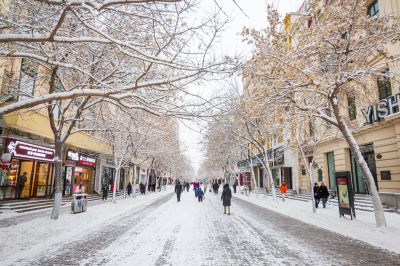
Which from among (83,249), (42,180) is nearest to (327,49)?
(83,249)

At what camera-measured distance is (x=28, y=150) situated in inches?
638

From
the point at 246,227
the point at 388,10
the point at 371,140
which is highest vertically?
the point at 388,10

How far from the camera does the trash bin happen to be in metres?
13.7

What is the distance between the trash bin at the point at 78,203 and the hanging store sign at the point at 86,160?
35.3 ft

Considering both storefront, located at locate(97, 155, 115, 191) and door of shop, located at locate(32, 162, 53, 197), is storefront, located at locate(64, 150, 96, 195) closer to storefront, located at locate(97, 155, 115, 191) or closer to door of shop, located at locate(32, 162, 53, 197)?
storefront, located at locate(97, 155, 115, 191)

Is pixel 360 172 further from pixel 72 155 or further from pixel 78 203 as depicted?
Result: pixel 72 155

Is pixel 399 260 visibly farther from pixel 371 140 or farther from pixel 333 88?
pixel 371 140

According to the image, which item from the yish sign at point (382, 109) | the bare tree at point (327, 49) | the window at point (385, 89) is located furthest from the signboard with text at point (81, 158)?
the window at point (385, 89)

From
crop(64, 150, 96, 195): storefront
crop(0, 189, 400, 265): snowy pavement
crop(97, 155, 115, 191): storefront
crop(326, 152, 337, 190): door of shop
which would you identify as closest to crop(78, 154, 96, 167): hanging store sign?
crop(64, 150, 96, 195): storefront

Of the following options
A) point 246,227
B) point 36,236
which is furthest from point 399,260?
point 36,236

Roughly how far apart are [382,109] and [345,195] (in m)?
6.02

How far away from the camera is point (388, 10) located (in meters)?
15.5

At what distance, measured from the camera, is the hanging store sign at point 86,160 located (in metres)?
24.1

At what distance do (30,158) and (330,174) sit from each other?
2441 cm
